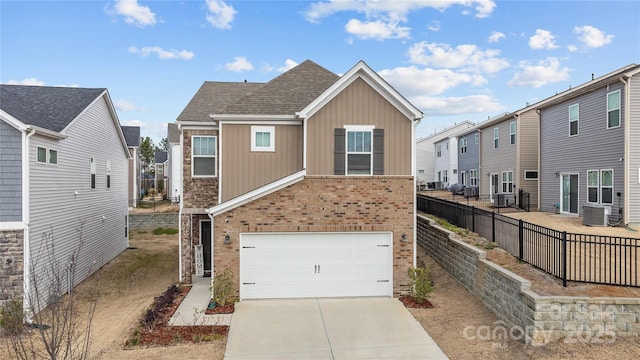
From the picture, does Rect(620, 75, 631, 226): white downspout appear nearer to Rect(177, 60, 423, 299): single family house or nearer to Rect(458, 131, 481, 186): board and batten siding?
Rect(177, 60, 423, 299): single family house

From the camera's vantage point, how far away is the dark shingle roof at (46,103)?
464 inches

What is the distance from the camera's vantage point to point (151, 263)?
57.4 feet

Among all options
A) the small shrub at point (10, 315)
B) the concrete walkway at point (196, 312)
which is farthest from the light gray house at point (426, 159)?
the small shrub at point (10, 315)

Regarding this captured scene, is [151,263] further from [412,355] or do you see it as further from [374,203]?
[412,355]

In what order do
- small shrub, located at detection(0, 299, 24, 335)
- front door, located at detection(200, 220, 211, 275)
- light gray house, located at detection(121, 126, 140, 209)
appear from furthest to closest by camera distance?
light gray house, located at detection(121, 126, 140, 209), front door, located at detection(200, 220, 211, 275), small shrub, located at detection(0, 299, 24, 335)

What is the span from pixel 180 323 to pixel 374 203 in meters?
6.08

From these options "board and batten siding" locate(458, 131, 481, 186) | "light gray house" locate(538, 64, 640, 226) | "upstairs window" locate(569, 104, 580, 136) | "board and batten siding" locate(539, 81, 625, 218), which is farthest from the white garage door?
"board and batten siding" locate(458, 131, 481, 186)

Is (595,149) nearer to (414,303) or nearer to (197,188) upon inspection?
(414,303)

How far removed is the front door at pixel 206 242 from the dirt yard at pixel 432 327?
1.41 m

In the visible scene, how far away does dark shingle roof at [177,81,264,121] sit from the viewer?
13367 mm

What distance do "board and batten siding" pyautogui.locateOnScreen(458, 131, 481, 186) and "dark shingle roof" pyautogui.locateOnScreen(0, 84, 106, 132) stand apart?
2648cm

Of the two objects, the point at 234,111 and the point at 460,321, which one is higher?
Answer: the point at 234,111

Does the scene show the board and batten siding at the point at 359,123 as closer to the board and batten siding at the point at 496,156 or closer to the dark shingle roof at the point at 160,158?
the board and batten siding at the point at 496,156

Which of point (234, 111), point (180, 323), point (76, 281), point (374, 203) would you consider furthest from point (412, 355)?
point (76, 281)
